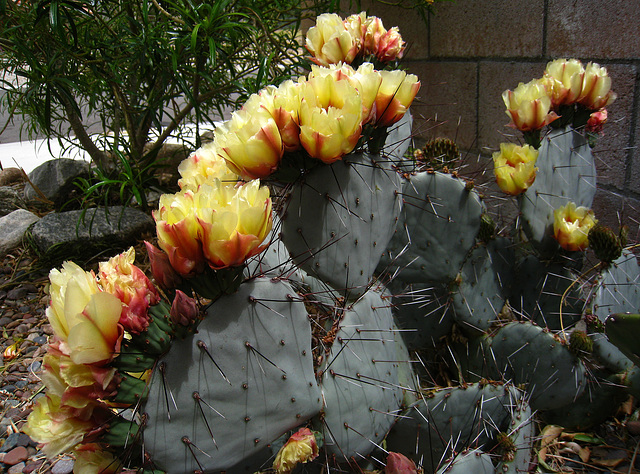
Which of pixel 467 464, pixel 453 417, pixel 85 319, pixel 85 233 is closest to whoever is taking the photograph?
pixel 85 319

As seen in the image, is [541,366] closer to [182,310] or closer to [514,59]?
[182,310]

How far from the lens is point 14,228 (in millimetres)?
2428

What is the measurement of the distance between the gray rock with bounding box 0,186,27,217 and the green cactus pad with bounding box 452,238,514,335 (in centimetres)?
252

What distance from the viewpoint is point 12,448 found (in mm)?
1426

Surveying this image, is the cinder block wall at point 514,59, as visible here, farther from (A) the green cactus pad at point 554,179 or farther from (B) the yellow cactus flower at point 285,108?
(B) the yellow cactus flower at point 285,108

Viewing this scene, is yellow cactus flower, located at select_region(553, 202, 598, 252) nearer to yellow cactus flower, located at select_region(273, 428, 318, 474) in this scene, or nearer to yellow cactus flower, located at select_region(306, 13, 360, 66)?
yellow cactus flower, located at select_region(306, 13, 360, 66)

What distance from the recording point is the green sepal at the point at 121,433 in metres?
0.62

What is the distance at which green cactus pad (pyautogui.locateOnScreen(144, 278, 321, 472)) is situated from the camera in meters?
0.64

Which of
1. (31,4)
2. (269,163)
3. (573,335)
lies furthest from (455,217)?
(31,4)

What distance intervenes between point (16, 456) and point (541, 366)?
56.6 inches

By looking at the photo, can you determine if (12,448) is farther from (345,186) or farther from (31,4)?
(31,4)

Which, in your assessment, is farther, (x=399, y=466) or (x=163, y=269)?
(x=399, y=466)

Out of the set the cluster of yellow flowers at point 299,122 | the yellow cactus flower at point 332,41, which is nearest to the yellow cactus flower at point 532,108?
the yellow cactus flower at point 332,41

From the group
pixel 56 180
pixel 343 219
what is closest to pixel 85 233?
pixel 56 180
